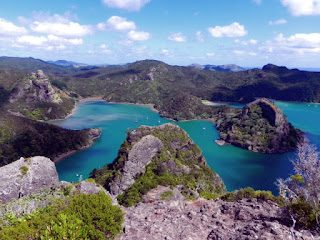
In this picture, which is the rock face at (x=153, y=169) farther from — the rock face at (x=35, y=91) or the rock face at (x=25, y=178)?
the rock face at (x=35, y=91)

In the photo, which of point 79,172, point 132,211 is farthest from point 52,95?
point 132,211

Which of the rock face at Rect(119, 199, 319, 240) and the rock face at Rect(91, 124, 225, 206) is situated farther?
the rock face at Rect(91, 124, 225, 206)

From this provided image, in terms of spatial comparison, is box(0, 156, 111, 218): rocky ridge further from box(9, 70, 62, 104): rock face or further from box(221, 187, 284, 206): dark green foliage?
box(9, 70, 62, 104): rock face

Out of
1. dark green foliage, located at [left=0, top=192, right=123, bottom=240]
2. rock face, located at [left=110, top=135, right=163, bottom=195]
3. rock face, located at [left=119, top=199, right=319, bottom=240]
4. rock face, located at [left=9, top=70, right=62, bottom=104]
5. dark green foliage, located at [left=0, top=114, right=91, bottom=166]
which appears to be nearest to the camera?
dark green foliage, located at [left=0, top=192, right=123, bottom=240]

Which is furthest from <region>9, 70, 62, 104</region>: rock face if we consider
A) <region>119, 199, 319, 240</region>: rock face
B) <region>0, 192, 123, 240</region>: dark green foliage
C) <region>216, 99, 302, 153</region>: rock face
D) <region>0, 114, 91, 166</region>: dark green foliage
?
<region>119, 199, 319, 240</region>: rock face

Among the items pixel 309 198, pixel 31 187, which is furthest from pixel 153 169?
pixel 309 198

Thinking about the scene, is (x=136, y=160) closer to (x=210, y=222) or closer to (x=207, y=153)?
(x=210, y=222)

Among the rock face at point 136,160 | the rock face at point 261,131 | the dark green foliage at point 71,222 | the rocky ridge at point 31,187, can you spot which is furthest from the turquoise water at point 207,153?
the rock face at point 136,160

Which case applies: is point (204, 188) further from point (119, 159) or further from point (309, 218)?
point (309, 218)
